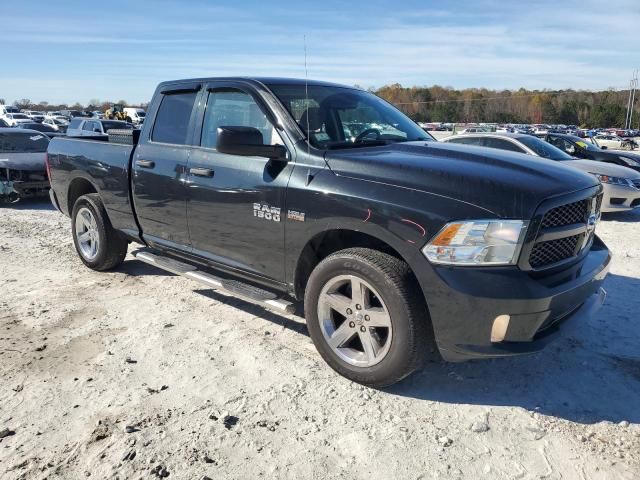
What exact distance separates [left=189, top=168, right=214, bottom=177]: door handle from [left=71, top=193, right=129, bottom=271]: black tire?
170 cm

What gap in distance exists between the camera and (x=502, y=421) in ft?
9.87

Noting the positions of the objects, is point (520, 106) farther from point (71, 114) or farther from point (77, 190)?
point (77, 190)

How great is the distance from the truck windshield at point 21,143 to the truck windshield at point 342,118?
8.81m

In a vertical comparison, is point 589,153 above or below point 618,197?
above

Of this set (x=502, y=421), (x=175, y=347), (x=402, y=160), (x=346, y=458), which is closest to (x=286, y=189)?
(x=402, y=160)

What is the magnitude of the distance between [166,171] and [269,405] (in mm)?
2296

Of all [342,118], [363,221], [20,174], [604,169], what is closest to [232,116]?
[342,118]

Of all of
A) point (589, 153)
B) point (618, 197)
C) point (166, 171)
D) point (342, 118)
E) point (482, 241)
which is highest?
point (342, 118)

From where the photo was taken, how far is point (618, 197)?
9.30 m

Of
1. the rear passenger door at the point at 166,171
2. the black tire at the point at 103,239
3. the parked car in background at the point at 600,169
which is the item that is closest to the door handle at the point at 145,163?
the rear passenger door at the point at 166,171

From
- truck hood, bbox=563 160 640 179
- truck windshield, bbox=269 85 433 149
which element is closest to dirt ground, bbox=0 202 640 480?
truck windshield, bbox=269 85 433 149

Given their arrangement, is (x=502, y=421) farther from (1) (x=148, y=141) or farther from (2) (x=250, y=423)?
(1) (x=148, y=141)

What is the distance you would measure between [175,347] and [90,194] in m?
2.55

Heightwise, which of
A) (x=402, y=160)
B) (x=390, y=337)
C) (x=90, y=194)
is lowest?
(x=390, y=337)
